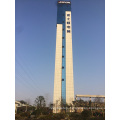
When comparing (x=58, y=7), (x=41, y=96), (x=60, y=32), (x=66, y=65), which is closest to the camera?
(x=41, y=96)

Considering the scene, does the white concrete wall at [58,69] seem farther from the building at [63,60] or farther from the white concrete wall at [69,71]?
the white concrete wall at [69,71]

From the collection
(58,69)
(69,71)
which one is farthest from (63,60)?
(69,71)

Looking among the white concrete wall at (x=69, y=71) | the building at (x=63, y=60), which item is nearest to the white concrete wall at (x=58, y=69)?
the building at (x=63, y=60)

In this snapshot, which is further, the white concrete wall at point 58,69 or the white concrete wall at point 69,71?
the white concrete wall at point 69,71

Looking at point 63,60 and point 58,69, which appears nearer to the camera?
point 58,69

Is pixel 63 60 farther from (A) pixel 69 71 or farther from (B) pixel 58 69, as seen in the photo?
(A) pixel 69 71

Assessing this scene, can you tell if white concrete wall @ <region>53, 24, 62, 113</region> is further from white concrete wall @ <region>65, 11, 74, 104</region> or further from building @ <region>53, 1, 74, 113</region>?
white concrete wall @ <region>65, 11, 74, 104</region>
